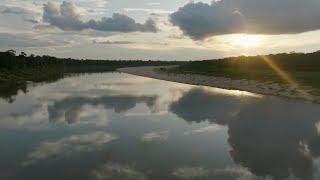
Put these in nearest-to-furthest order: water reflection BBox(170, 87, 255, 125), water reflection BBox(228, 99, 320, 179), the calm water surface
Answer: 1. the calm water surface
2. water reflection BBox(228, 99, 320, 179)
3. water reflection BBox(170, 87, 255, 125)

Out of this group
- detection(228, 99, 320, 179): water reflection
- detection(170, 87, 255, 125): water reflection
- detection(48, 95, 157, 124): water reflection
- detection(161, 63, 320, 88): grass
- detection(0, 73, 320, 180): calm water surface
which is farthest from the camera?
detection(161, 63, 320, 88): grass

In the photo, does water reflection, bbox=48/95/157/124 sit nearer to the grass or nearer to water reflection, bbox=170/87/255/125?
water reflection, bbox=170/87/255/125

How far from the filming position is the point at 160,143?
26984 mm

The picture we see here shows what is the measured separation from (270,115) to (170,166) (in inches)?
857

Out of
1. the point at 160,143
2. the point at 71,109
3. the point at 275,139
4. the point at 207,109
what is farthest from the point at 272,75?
the point at 160,143

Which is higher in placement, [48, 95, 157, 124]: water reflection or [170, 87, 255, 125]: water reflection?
[170, 87, 255, 125]: water reflection

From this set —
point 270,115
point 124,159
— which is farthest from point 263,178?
point 270,115

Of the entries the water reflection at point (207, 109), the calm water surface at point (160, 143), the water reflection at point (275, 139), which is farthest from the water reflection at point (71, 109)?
the water reflection at point (275, 139)

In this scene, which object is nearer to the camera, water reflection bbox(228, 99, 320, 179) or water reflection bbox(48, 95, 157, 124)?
water reflection bbox(228, 99, 320, 179)

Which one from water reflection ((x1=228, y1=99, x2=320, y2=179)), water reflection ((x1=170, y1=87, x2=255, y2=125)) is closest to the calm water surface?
water reflection ((x1=228, y1=99, x2=320, y2=179))

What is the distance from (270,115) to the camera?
40469 millimetres

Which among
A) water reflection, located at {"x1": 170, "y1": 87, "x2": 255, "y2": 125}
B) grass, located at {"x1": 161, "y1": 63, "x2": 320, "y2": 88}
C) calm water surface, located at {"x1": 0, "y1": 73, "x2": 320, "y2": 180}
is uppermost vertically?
grass, located at {"x1": 161, "y1": 63, "x2": 320, "y2": 88}

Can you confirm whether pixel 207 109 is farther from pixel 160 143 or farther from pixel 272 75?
pixel 272 75

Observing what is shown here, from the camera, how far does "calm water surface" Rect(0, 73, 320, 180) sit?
20203 mm
